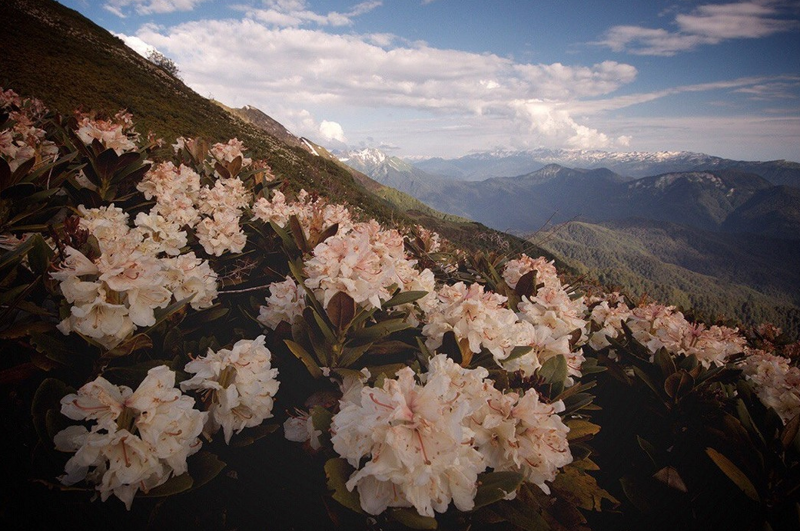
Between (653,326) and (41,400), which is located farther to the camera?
(653,326)

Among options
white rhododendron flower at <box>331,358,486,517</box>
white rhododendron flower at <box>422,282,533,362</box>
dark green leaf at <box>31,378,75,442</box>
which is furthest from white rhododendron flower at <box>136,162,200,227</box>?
white rhododendron flower at <box>331,358,486,517</box>

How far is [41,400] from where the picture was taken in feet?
4.15

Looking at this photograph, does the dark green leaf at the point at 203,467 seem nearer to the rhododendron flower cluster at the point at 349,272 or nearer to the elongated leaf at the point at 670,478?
the rhododendron flower cluster at the point at 349,272

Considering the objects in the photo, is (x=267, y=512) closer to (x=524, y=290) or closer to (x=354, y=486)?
(x=354, y=486)

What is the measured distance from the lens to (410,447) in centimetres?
118

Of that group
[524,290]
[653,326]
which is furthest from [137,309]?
[653,326]

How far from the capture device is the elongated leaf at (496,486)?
1266 millimetres

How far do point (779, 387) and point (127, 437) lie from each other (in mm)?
3744

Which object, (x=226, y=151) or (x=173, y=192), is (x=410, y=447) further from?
(x=226, y=151)

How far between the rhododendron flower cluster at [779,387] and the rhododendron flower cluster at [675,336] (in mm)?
228

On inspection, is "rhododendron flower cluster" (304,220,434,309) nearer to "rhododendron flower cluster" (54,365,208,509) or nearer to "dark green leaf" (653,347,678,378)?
"rhododendron flower cluster" (54,365,208,509)

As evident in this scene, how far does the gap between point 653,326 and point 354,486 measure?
109 inches

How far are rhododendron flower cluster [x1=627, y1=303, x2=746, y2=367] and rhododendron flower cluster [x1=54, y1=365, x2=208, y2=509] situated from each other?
2.93 m

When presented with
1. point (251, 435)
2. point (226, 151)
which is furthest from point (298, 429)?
point (226, 151)
